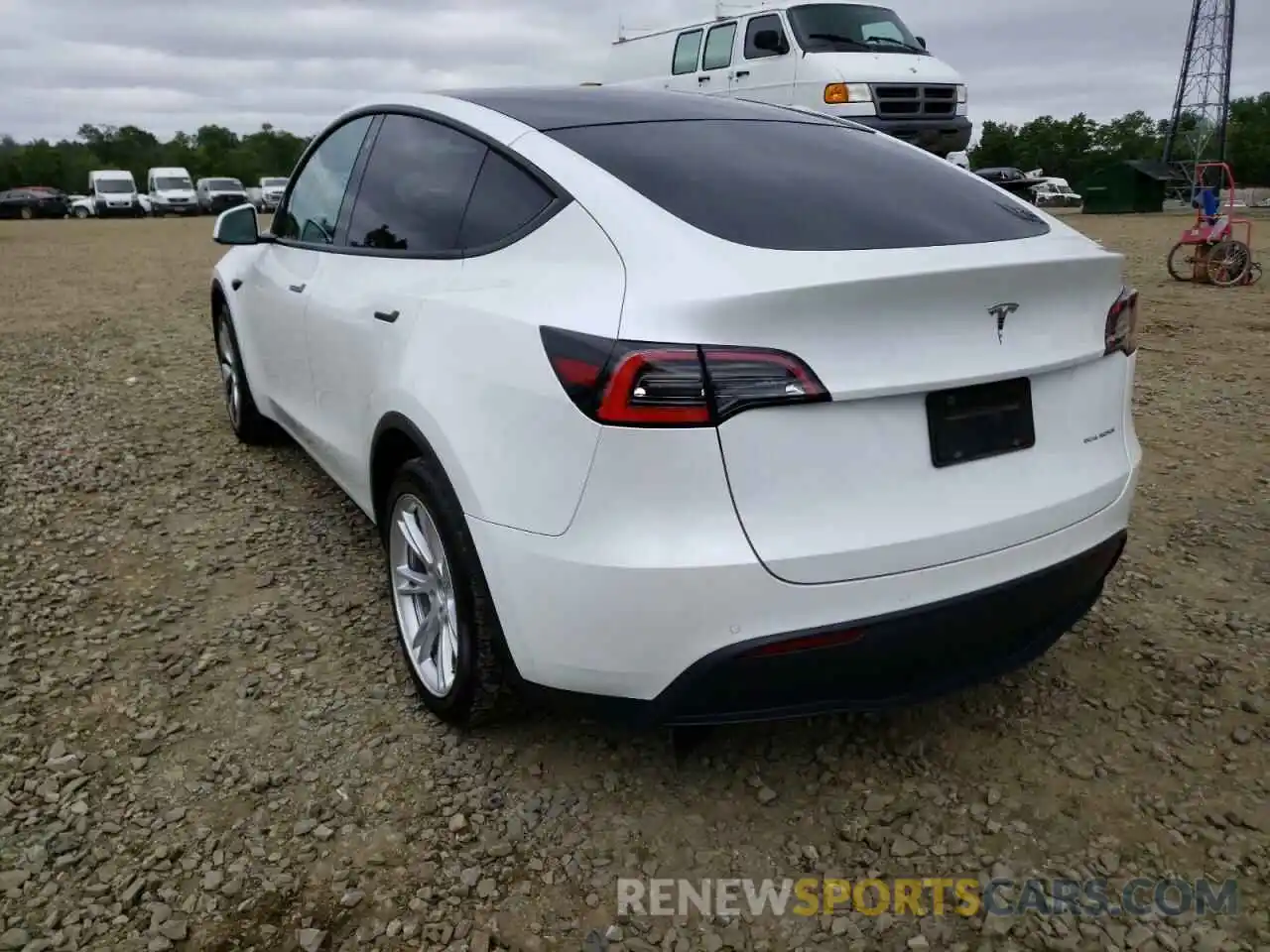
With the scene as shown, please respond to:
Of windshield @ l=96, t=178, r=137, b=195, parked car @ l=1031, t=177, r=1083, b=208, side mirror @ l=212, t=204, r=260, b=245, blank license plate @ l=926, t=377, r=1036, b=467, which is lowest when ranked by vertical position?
parked car @ l=1031, t=177, r=1083, b=208

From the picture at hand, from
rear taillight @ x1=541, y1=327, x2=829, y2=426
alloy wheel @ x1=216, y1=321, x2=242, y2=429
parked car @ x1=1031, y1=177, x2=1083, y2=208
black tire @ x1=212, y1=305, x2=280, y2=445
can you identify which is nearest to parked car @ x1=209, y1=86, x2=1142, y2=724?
rear taillight @ x1=541, y1=327, x2=829, y2=426

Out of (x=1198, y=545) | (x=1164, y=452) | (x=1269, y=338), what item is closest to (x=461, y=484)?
(x=1198, y=545)

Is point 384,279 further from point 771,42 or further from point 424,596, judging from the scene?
point 771,42

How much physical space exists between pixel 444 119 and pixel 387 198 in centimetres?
37

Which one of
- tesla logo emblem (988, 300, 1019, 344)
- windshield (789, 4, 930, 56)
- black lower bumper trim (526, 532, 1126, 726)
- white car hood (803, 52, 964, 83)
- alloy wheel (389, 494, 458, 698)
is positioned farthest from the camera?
windshield (789, 4, 930, 56)

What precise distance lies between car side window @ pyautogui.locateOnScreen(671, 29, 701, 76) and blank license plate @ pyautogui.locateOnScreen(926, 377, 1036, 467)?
41.9ft

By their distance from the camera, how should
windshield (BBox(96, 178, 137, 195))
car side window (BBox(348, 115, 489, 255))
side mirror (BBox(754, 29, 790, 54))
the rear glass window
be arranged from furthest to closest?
windshield (BBox(96, 178, 137, 195))
side mirror (BBox(754, 29, 790, 54))
car side window (BBox(348, 115, 489, 255))
the rear glass window

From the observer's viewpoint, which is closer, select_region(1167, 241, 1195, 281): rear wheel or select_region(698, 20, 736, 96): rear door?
select_region(1167, 241, 1195, 281): rear wheel

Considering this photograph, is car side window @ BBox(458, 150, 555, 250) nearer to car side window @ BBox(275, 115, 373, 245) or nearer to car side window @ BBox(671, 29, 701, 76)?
car side window @ BBox(275, 115, 373, 245)

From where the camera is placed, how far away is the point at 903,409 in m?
2.08

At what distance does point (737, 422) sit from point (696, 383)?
0.11 m

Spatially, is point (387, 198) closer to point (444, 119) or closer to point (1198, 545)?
point (444, 119)

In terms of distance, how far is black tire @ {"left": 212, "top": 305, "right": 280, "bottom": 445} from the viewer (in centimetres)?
498

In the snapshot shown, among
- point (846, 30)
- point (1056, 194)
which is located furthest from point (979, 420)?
point (1056, 194)
